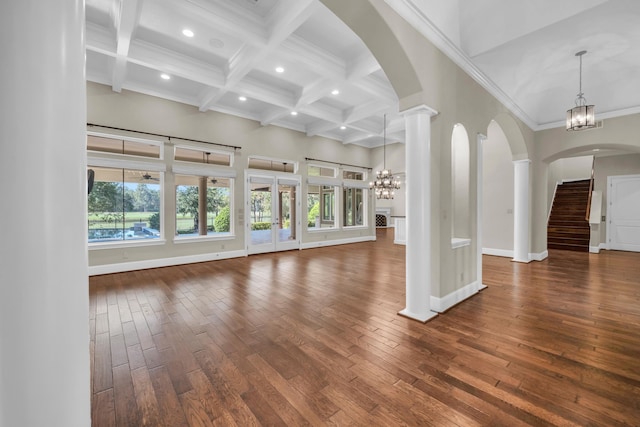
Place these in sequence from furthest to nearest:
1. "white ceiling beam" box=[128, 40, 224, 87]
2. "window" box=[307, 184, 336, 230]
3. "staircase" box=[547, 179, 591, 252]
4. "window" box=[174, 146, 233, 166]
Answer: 1. "window" box=[307, 184, 336, 230]
2. "staircase" box=[547, 179, 591, 252]
3. "window" box=[174, 146, 233, 166]
4. "white ceiling beam" box=[128, 40, 224, 87]

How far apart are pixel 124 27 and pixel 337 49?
3064 millimetres

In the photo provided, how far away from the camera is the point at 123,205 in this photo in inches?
213

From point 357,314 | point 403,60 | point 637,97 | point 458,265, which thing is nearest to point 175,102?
point 403,60

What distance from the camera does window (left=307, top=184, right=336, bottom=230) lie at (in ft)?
29.9

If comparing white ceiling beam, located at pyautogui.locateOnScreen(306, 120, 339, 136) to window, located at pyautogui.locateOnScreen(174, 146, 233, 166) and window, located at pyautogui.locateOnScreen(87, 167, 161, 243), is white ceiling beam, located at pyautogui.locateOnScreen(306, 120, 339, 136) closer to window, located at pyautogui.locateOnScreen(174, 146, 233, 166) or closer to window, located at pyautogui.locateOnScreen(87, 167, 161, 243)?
window, located at pyautogui.locateOnScreen(174, 146, 233, 166)

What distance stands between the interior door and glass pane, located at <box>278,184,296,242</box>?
9.53 meters

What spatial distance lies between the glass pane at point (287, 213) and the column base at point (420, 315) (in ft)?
17.4

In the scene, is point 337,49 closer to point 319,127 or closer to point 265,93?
point 265,93

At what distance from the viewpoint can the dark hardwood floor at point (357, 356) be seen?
5.58ft

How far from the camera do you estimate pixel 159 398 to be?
183 centimetres

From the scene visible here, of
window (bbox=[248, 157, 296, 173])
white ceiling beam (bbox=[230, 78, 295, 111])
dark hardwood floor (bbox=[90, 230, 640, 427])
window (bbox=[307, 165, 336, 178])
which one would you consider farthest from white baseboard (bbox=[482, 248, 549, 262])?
white ceiling beam (bbox=[230, 78, 295, 111])

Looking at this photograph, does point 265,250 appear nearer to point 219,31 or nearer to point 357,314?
point 357,314

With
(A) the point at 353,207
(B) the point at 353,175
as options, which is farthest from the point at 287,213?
(B) the point at 353,175

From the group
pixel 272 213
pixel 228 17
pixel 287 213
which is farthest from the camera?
pixel 287 213
